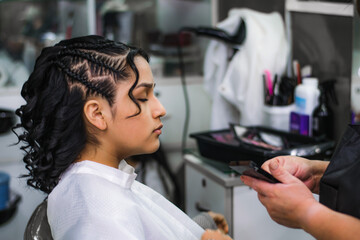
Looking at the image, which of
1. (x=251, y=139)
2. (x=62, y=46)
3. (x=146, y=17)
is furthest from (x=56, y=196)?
(x=146, y=17)

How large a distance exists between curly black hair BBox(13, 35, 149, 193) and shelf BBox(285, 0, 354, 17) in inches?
37.2

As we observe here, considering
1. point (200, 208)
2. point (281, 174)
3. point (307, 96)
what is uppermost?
point (307, 96)

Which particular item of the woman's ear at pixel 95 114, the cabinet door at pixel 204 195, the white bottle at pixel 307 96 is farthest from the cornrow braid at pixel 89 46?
the white bottle at pixel 307 96

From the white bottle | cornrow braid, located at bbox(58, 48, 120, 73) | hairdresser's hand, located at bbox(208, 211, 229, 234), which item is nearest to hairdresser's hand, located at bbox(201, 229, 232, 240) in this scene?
hairdresser's hand, located at bbox(208, 211, 229, 234)

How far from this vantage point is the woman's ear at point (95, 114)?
88cm

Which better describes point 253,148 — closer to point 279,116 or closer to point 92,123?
Result: point 279,116

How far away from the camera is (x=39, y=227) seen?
2.66ft

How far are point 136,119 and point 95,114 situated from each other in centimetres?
10

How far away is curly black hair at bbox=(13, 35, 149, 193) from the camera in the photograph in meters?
0.88

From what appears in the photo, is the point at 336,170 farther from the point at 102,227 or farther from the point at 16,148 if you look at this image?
the point at 16,148

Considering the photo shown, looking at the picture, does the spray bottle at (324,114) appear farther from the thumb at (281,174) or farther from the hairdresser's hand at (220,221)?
the thumb at (281,174)

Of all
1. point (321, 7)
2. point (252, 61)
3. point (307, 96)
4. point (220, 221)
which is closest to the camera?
point (220, 221)

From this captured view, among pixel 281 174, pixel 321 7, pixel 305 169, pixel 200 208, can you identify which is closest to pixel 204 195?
pixel 200 208

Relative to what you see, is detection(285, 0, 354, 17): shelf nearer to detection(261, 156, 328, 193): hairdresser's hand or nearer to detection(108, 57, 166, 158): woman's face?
detection(261, 156, 328, 193): hairdresser's hand
